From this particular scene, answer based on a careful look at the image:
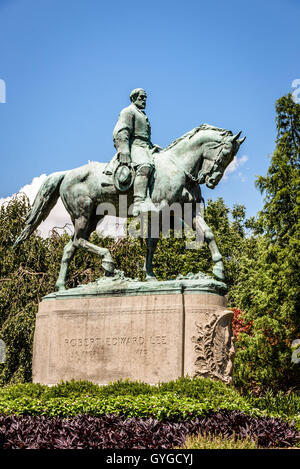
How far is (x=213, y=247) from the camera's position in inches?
495

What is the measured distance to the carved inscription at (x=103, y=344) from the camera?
11.8m

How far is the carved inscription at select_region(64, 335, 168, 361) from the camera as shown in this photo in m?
11.8

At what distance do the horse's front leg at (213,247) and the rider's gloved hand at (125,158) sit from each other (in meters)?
1.89

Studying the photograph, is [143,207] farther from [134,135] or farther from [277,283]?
[277,283]

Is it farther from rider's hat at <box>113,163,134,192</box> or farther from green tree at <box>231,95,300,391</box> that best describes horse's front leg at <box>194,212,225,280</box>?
green tree at <box>231,95,300,391</box>

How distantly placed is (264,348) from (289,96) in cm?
1231

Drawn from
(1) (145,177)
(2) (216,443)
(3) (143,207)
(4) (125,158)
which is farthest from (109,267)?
(2) (216,443)

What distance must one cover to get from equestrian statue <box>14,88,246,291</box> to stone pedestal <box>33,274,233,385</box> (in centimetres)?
88

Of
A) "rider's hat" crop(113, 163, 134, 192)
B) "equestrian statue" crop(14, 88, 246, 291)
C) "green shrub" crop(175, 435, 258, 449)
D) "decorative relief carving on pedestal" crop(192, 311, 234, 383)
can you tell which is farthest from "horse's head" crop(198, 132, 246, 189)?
"green shrub" crop(175, 435, 258, 449)

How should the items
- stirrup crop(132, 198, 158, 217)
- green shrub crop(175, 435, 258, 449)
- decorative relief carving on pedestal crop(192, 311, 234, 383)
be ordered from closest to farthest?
green shrub crop(175, 435, 258, 449) → decorative relief carving on pedestal crop(192, 311, 234, 383) → stirrup crop(132, 198, 158, 217)

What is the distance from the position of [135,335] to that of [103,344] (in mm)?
786

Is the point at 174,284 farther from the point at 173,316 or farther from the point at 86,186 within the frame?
the point at 86,186
